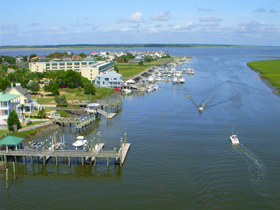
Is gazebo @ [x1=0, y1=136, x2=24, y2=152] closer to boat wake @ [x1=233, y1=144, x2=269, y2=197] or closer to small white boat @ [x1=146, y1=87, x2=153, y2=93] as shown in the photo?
boat wake @ [x1=233, y1=144, x2=269, y2=197]

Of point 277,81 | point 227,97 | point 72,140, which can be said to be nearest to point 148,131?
point 72,140

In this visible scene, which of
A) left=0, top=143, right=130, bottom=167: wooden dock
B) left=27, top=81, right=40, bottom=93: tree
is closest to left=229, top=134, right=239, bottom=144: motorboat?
left=0, top=143, right=130, bottom=167: wooden dock

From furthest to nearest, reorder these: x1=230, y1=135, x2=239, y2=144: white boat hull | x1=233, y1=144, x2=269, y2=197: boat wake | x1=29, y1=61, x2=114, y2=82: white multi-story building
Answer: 1. x1=29, y1=61, x2=114, y2=82: white multi-story building
2. x1=230, y1=135, x2=239, y2=144: white boat hull
3. x1=233, y1=144, x2=269, y2=197: boat wake

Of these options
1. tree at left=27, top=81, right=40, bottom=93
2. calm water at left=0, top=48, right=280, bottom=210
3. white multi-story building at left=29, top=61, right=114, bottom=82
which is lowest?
calm water at left=0, top=48, right=280, bottom=210

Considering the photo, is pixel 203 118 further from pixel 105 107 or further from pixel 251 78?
pixel 251 78

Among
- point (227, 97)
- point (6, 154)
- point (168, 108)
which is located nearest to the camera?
point (6, 154)

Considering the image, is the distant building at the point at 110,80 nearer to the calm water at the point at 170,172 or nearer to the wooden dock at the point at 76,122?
the calm water at the point at 170,172

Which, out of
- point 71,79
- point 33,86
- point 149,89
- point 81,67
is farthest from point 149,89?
point 33,86
